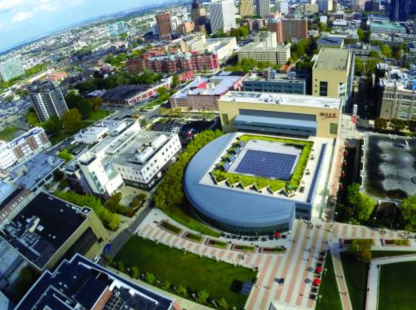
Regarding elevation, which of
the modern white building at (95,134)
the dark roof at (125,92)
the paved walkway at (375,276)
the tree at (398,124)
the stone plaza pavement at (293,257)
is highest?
the dark roof at (125,92)

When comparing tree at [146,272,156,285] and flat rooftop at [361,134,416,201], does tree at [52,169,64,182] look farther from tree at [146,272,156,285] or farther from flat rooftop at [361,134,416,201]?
flat rooftop at [361,134,416,201]

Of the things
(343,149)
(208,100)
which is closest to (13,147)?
(208,100)

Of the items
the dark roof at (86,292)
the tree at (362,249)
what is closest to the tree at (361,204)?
the tree at (362,249)

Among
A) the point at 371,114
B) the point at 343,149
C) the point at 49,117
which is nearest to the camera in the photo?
the point at 343,149

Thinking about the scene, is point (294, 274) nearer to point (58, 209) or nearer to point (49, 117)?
point (58, 209)

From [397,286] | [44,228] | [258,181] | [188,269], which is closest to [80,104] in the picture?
[44,228]

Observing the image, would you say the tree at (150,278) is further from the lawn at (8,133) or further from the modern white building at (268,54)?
the modern white building at (268,54)

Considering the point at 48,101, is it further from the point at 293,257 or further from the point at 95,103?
the point at 293,257
